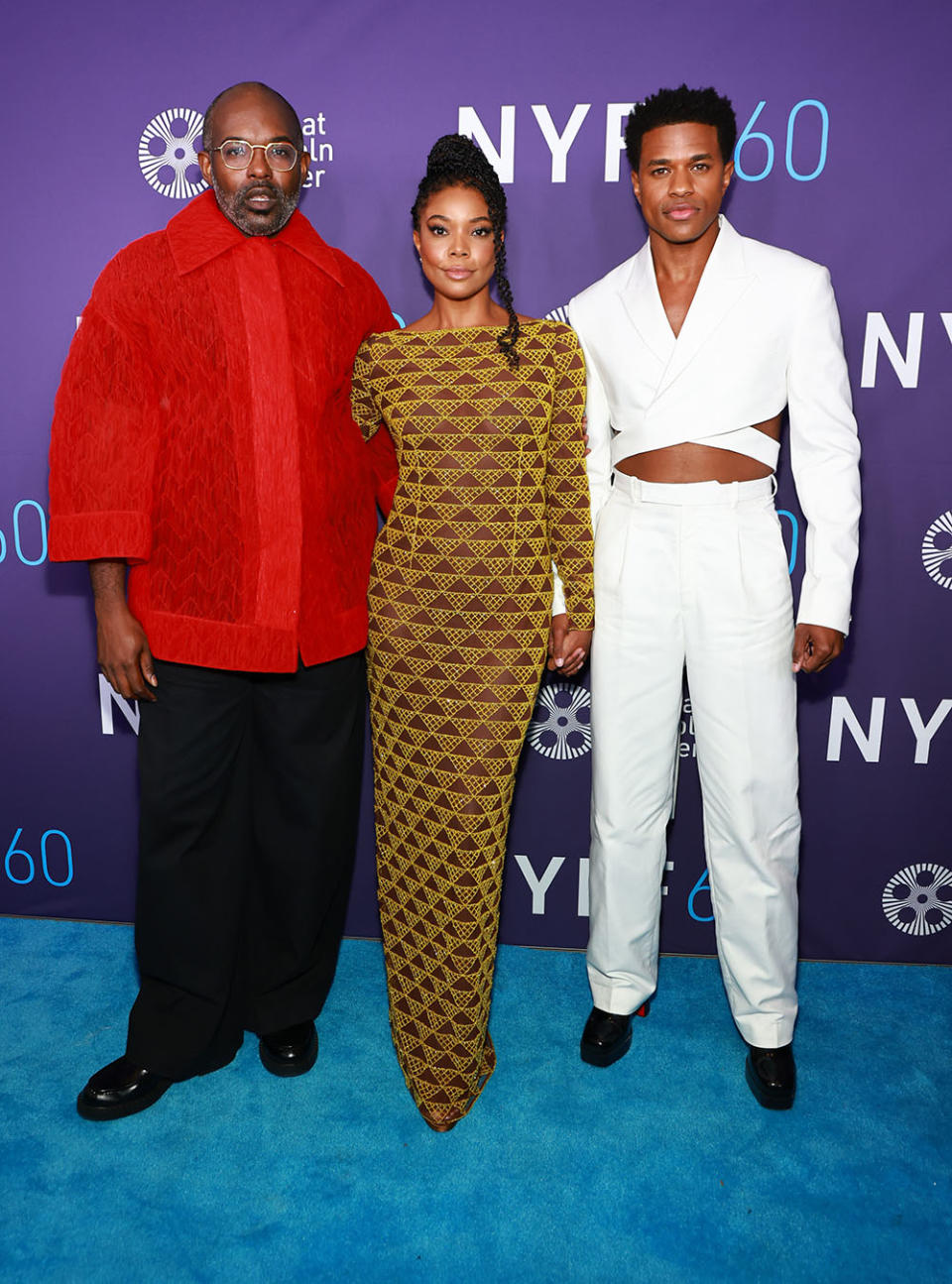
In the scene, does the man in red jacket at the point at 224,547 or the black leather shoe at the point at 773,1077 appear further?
the black leather shoe at the point at 773,1077

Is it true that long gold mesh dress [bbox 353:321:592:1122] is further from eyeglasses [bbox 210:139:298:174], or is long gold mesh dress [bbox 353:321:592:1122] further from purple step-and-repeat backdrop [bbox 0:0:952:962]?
purple step-and-repeat backdrop [bbox 0:0:952:962]

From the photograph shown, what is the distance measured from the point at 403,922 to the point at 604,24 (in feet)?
6.58

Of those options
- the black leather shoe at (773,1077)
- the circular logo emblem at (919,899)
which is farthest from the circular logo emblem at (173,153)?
the circular logo emblem at (919,899)

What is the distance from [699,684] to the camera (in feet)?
6.86

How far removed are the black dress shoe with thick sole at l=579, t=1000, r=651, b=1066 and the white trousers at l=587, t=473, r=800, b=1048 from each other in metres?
0.17

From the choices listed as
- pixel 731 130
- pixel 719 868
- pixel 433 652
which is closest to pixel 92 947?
pixel 433 652

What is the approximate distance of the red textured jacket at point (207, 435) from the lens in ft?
6.15

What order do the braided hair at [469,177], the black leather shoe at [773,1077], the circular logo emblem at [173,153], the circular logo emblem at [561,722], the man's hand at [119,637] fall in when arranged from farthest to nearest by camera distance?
the circular logo emblem at [561,722], the circular logo emblem at [173,153], the black leather shoe at [773,1077], the man's hand at [119,637], the braided hair at [469,177]

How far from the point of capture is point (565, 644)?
2.06 meters

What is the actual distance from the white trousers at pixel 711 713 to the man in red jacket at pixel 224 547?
21.2 inches

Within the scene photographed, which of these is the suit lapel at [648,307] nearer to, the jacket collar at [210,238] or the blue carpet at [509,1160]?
the jacket collar at [210,238]

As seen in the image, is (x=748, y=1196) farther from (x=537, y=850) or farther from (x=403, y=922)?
(x=537, y=850)

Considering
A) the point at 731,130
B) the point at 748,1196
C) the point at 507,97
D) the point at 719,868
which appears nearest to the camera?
the point at 748,1196

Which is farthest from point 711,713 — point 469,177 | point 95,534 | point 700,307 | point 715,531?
point 95,534
